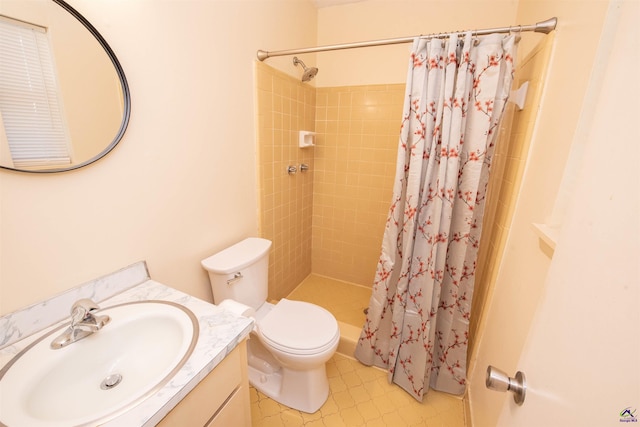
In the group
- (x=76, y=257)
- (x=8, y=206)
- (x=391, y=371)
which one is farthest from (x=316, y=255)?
(x=8, y=206)

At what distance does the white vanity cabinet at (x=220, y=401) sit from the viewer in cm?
64

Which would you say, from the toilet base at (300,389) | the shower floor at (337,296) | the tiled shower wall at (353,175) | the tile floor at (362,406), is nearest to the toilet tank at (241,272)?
the toilet base at (300,389)

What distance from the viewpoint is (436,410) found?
1.41 m

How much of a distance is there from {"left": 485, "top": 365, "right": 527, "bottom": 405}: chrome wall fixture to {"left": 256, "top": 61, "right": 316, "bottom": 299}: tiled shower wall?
1.43m

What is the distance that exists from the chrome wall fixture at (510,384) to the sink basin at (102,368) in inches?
28.1

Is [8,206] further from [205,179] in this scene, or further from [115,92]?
[205,179]

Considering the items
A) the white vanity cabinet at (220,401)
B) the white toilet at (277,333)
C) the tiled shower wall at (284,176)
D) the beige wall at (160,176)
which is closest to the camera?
the white vanity cabinet at (220,401)

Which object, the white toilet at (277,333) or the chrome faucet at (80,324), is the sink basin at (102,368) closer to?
the chrome faucet at (80,324)

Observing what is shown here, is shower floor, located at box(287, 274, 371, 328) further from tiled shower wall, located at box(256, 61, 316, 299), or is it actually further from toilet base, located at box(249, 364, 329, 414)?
toilet base, located at box(249, 364, 329, 414)

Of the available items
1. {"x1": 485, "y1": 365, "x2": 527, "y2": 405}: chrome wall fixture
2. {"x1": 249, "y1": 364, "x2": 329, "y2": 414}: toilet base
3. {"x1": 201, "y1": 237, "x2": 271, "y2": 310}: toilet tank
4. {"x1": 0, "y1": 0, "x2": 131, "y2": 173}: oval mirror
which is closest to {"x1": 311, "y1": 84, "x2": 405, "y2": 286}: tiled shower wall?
{"x1": 201, "y1": 237, "x2": 271, "y2": 310}: toilet tank

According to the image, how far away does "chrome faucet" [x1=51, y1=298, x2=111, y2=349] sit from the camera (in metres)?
0.70

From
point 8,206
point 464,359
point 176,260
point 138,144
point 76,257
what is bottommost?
point 464,359

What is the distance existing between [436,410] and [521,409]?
119 centimetres

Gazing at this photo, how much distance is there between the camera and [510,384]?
1.68 feet
